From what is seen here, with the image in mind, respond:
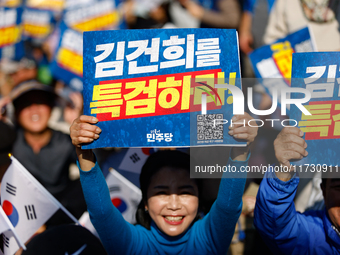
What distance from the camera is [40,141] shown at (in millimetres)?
3379

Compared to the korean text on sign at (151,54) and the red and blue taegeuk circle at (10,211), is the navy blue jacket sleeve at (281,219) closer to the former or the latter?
the korean text on sign at (151,54)

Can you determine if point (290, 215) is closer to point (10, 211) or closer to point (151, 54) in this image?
point (151, 54)

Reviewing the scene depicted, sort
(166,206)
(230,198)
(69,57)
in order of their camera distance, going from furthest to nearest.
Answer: (69,57) → (166,206) → (230,198)

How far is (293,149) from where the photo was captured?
154cm

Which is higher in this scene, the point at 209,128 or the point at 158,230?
the point at 209,128

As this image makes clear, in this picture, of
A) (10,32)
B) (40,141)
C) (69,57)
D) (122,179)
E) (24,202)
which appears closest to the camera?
(24,202)

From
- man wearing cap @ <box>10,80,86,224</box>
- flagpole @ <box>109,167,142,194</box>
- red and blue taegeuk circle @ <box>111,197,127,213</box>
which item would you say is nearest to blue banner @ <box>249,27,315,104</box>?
flagpole @ <box>109,167,142,194</box>

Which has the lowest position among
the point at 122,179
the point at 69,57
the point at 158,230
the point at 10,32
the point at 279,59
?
the point at 158,230

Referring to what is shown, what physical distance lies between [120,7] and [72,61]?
3.03ft

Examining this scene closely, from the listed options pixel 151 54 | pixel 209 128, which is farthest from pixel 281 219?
pixel 151 54

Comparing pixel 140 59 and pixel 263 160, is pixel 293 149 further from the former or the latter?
pixel 263 160

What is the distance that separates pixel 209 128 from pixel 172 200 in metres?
0.52

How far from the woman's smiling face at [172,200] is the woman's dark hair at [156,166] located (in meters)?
0.04

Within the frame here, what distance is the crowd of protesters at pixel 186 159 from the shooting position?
5.48 feet
